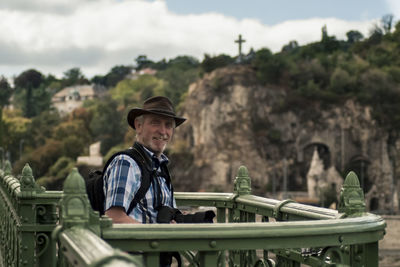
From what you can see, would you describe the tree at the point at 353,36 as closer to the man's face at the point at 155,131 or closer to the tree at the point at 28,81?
the tree at the point at 28,81

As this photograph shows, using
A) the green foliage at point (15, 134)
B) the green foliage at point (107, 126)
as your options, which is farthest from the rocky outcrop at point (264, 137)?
the green foliage at point (15, 134)

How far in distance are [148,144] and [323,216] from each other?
1.32 m

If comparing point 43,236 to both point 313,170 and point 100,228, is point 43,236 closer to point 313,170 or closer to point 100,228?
point 100,228

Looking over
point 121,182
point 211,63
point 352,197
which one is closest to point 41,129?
point 211,63

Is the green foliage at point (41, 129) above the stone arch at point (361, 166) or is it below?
above

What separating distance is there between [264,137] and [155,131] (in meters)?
88.4

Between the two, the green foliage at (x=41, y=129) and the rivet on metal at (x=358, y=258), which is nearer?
the rivet on metal at (x=358, y=258)

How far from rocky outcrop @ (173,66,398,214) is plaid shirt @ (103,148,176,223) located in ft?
278

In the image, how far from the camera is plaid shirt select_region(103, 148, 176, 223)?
13.0 ft

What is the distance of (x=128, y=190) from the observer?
4.00 m

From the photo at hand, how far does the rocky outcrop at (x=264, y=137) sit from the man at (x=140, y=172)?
276ft

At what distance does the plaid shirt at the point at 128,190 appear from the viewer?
3.97 meters

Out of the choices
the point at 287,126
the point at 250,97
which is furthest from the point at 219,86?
the point at 287,126

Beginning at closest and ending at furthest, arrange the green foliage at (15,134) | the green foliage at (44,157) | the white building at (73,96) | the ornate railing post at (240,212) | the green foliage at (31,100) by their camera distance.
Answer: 1. the ornate railing post at (240,212)
2. the green foliage at (44,157)
3. the green foliage at (15,134)
4. the green foliage at (31,100)
5. the white building at (73,96)
